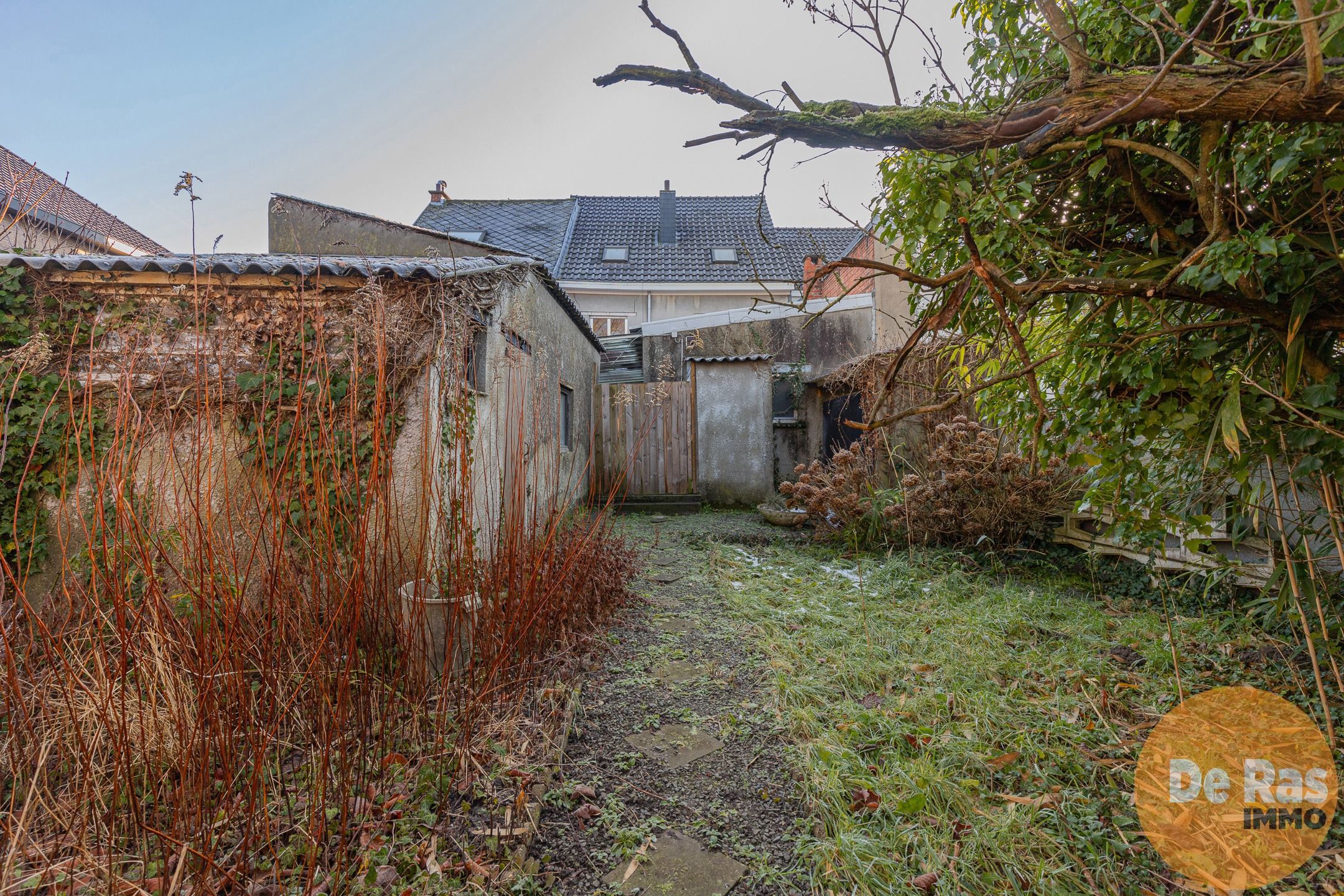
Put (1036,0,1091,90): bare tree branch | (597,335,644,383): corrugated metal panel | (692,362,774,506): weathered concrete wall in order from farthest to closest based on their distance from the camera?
(597,335,644,383): corrugated metal panel
(692,362,774,506): weathered concrete wall
(1036,0,1091,90): bare tree branch

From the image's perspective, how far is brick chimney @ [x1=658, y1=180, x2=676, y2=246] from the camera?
14.9 meters

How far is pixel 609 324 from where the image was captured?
13.3m

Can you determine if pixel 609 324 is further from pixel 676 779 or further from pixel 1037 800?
pixel 1037 800

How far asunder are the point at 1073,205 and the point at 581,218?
14.6 meters

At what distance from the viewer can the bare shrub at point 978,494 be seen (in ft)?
16.8

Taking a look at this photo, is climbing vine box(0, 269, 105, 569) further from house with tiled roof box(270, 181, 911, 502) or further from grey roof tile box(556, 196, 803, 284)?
grey roof tile box(556, 196, 803, 284)

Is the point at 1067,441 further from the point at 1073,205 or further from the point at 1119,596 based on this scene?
the point at 1119,596

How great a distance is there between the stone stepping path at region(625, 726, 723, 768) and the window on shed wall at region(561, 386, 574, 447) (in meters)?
5.76

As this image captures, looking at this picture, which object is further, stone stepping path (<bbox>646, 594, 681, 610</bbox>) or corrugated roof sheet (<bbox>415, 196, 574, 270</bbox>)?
corrugated roof sheet (<bbox>415, 196, 574, 270</bbox>)

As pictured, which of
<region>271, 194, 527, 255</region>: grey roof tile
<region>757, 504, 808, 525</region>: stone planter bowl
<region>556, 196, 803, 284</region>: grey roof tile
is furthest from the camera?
<region>556, 196, 803, 284</region>: grey roof tile

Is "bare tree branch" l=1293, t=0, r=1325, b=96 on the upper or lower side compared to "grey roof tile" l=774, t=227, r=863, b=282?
lower

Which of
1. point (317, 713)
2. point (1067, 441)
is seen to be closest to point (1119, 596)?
point (1067, 441)

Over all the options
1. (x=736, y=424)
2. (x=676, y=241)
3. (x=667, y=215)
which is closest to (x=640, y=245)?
(x=676, y=241)

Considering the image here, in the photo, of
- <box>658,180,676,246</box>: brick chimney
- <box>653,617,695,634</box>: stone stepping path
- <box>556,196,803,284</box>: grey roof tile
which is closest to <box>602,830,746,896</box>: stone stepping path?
<box>653,617,695,634</box>: stone stepping path
